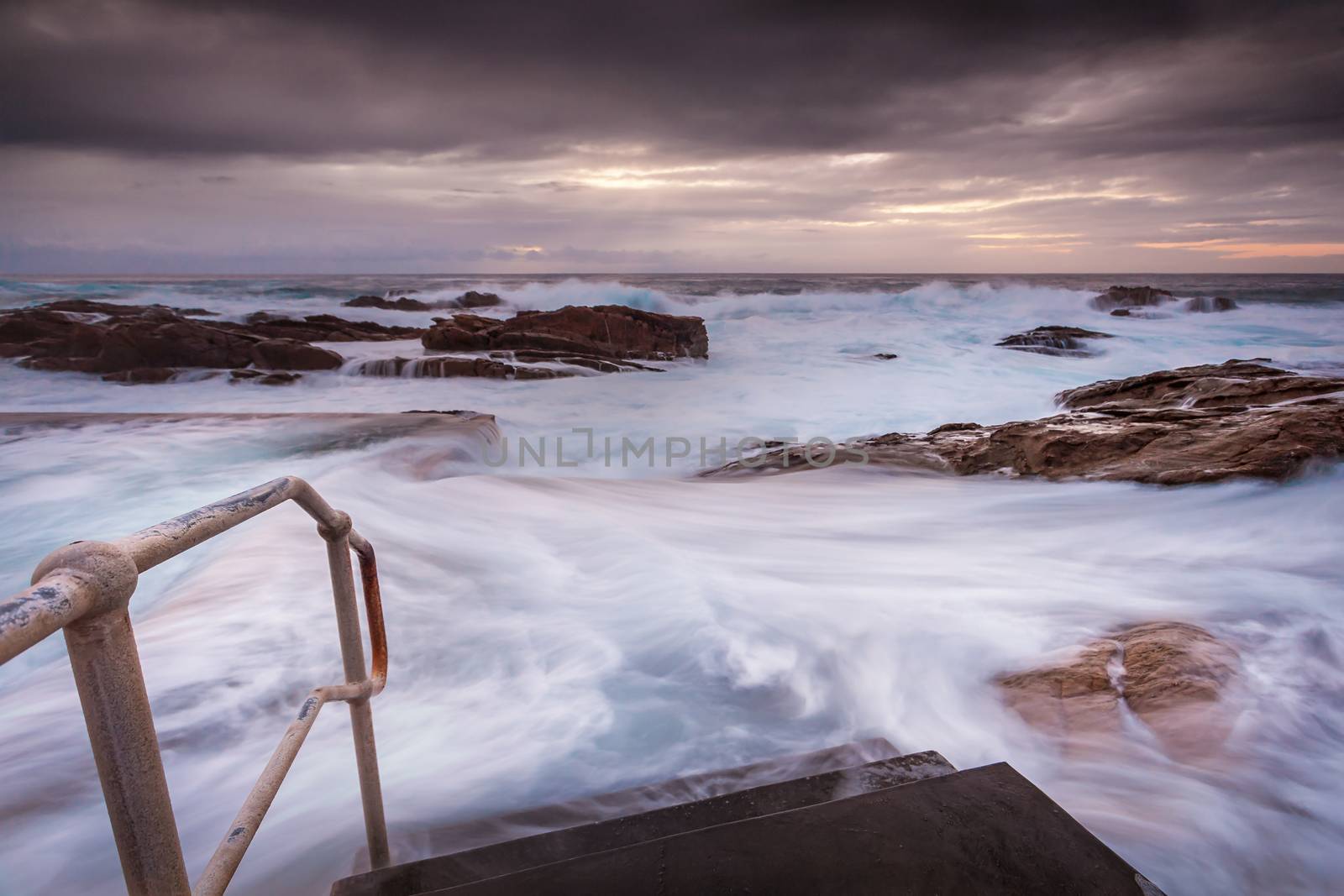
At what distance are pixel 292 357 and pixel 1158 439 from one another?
53.0 feet

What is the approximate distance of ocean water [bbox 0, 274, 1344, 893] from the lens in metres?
2.18

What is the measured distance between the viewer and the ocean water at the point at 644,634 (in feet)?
7.16

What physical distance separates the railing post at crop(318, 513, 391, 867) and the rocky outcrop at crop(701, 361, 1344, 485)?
542 cm

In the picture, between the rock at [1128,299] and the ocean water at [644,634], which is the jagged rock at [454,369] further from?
the rock at [1128,299]

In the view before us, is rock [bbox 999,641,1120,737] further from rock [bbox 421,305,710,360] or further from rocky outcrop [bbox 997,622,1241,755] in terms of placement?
rock [bbox 421,305,710,360]

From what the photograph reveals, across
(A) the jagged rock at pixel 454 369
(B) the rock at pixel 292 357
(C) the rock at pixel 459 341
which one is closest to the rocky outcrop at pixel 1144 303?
(A) the jagged rock at pixel 454 369

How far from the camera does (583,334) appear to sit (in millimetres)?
17109

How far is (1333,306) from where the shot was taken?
114ft

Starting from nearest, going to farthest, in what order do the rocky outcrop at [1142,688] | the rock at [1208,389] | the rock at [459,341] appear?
the rocky outcrop at [1142,688] < the rock at [1208,389] < the rock at [459,341]

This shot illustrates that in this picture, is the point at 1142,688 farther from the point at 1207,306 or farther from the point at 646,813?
the point at 1207,306

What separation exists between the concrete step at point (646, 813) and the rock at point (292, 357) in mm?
15192

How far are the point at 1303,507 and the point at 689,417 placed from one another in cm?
869

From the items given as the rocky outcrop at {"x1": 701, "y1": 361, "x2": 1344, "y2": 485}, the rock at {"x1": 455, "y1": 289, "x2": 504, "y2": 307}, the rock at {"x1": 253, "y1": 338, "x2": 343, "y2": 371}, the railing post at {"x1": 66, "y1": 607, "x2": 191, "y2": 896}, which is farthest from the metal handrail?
the rock at {"x1": 455, "y1": 289, "x2": 504, "y2": 307}

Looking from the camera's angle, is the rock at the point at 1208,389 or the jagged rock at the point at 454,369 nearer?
the rock at the point at 1208,389
